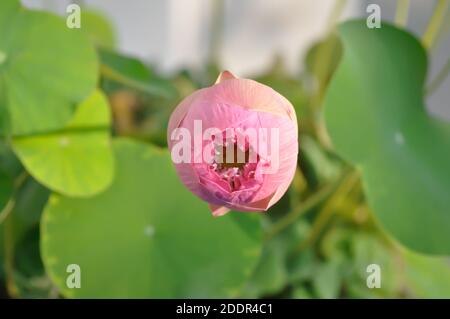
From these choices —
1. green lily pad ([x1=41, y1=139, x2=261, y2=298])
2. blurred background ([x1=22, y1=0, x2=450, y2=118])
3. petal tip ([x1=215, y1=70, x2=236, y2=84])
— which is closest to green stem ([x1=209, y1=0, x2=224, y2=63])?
blurred background ([x1=22, y1=0, x2=450, y2=118])

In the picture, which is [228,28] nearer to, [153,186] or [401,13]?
[401,13]

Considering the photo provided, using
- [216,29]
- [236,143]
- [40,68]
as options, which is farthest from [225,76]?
[216,29]

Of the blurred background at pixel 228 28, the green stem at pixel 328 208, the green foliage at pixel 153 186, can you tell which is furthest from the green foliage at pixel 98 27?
the blurred background at pixel 228 28

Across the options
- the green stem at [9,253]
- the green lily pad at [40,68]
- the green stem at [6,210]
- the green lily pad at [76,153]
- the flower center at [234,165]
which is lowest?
the green stem at [9,253]

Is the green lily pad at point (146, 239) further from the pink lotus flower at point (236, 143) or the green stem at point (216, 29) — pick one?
the green stem at point (216, 29)

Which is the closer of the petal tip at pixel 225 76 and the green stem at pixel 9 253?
the petal tip at pixel 225 76

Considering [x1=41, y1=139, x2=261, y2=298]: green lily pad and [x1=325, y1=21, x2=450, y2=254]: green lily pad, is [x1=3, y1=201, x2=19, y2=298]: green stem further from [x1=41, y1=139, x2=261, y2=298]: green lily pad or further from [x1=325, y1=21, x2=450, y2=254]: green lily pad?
[x1=325, y1=21, x2=450, y2=254]: green lily pad
